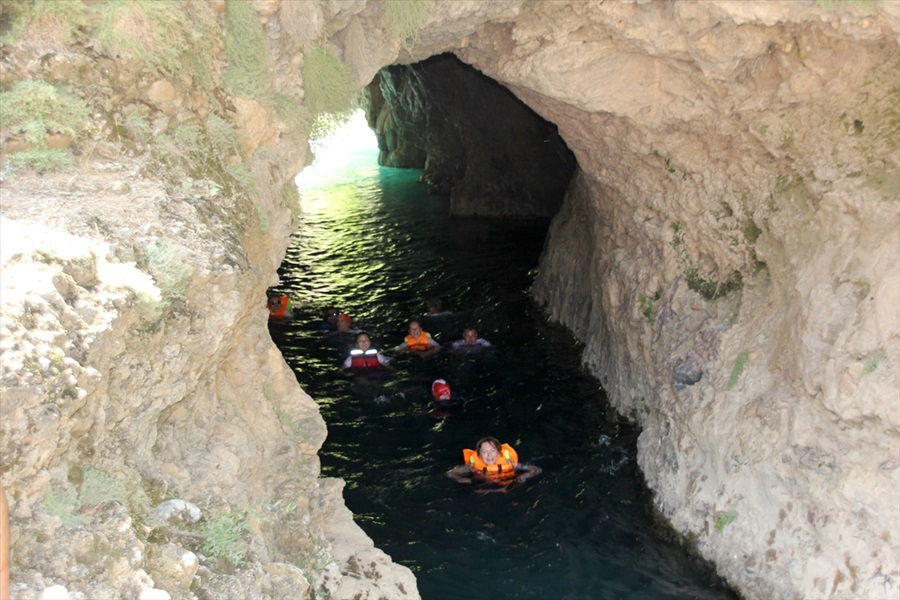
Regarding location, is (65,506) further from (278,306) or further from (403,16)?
(278,306)

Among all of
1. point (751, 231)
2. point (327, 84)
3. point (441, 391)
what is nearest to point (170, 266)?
point (327, 84)

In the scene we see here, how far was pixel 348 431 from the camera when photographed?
34.2 feet

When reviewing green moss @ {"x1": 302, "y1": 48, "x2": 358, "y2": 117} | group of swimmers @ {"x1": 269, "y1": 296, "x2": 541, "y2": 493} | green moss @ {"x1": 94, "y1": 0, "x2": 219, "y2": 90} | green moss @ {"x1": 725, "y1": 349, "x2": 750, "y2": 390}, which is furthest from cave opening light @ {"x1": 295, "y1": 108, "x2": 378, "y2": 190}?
green moss @ {"x1": 94, "y1": 0, "x2": 219, "y2": 90}

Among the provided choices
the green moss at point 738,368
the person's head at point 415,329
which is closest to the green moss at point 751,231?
the green moss at point 738,368

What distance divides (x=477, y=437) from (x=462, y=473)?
0.94m

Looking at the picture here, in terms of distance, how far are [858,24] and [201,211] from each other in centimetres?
489

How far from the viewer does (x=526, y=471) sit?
929 cm

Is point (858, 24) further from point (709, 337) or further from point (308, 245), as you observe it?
point (308, 245)

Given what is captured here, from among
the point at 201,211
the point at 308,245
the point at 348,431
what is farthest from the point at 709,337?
the point at 308,245

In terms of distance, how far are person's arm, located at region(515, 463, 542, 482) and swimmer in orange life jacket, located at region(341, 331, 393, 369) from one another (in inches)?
134

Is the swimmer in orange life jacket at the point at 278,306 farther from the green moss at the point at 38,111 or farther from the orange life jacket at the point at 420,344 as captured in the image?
the green moss at the point at 38,111

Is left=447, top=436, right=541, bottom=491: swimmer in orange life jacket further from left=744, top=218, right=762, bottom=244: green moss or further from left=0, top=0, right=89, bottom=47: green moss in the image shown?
left=0, top=0, right=89, bottom=47: green moss

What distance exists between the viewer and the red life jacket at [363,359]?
12.0 meters

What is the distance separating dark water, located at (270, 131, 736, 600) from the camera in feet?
25.4
